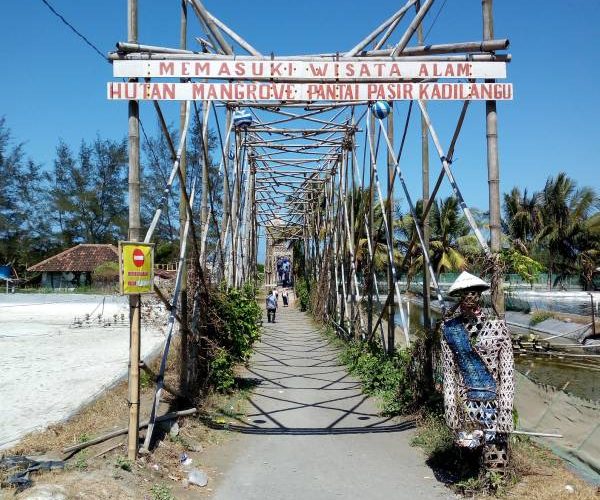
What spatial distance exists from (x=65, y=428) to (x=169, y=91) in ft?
13.1

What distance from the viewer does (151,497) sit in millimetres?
5090

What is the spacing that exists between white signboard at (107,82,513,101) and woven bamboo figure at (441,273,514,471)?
8.33ft

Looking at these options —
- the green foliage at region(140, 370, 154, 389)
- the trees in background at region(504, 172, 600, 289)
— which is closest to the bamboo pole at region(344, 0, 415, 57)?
the green foliage at region(140, 370, 154, 389)

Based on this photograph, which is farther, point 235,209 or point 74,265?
point 74,265

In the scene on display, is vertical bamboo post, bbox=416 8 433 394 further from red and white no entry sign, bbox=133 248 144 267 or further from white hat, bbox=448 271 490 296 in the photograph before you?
red and white no entry sign, bbox=133 248 144 267

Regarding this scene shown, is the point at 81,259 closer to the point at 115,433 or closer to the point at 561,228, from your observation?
the point at 561,228

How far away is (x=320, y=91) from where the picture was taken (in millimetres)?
7051

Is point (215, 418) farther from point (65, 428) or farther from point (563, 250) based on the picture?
point (563, 250)

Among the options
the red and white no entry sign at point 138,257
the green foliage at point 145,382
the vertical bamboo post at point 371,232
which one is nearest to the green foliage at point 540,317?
the vertical bamboo post at point 371,232

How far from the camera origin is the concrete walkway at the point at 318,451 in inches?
220

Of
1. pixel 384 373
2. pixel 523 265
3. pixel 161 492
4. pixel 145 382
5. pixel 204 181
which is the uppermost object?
pixel 204 181

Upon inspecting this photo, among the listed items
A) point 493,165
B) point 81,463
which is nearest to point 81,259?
point 81,463

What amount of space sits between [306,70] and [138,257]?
2.87 m

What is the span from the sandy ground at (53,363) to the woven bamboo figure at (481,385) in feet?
15.7
